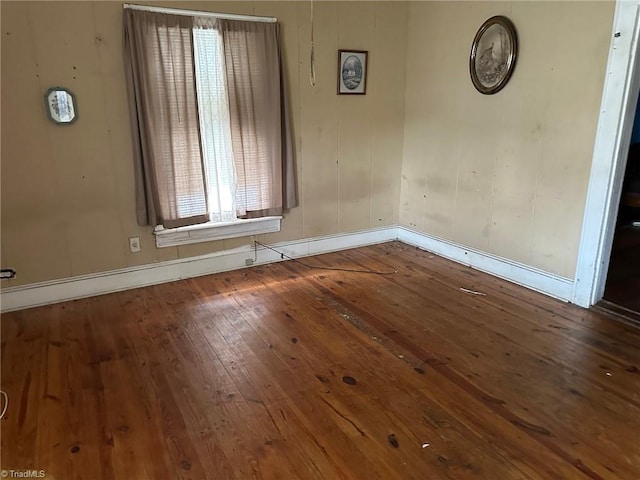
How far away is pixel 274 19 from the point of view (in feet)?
11.8

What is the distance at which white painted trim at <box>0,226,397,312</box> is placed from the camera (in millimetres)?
3195

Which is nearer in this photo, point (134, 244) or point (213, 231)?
point (134, 244)

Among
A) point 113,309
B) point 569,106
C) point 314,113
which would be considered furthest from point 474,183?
point 113,309

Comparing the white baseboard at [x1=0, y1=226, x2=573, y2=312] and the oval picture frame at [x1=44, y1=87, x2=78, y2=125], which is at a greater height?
the oval picture frame at [x1=44, y1=87, x2=78, y2=125]

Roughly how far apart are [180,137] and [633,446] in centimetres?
327

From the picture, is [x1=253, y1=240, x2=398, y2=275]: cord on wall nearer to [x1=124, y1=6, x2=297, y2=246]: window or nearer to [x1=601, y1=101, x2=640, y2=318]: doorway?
[x1=124, y1=6, x2=297, y2=246]: window

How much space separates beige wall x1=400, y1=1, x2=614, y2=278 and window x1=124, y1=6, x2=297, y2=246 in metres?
1.41

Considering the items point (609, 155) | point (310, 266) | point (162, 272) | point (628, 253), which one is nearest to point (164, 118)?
point (162, 272)

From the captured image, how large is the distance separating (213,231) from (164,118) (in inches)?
39.1

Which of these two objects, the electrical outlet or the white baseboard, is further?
the electrical outlet

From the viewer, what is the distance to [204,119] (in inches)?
136

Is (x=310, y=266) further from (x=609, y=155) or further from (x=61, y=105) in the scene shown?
(x=609, y=155)

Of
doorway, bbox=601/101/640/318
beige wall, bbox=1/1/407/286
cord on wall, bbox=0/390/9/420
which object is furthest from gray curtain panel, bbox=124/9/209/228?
doorway, bbox=601/101/640/318

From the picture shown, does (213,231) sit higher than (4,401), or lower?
higher
